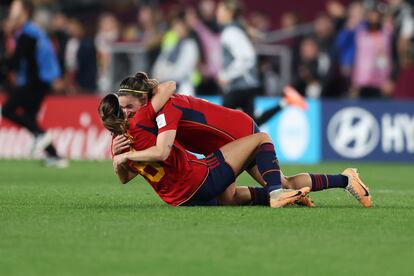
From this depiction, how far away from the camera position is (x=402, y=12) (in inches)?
905

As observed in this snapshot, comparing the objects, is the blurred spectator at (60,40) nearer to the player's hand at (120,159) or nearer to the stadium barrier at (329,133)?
the stadium barrier at (329,133)

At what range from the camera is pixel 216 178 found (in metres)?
10.2

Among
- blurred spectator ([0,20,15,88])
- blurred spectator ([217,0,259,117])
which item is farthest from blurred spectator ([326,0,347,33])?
blurred spectator ([0,20,15,88])

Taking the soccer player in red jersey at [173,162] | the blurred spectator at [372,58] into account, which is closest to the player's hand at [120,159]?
the soccer player in red jersey at [173,162]

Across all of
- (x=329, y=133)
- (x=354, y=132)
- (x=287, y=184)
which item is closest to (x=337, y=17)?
(x=329, y=133)

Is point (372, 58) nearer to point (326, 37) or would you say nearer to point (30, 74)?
point (326, 37)

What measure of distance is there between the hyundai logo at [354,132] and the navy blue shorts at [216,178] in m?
10.6

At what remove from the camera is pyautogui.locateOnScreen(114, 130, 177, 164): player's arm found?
976 cm

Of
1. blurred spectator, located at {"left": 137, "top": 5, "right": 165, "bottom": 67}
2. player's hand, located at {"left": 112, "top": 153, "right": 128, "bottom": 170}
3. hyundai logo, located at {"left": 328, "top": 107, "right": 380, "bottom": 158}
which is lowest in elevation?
hyundai logo, located at {"left": 328, "top": 107, "right": 380, "bottom": 158}

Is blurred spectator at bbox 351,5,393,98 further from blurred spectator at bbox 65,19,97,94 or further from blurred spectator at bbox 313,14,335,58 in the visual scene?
blurred spectator at bbox 65,19,97,94

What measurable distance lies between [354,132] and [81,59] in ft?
20.8

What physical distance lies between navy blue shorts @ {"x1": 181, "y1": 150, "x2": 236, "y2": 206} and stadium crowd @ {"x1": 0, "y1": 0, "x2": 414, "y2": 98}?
10432mm

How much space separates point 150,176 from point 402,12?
45.6ft

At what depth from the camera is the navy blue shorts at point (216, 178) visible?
10.2m
